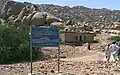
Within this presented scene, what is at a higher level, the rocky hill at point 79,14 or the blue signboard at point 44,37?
the rocky hill at point 79,14

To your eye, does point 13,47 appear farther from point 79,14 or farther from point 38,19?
point 79,14

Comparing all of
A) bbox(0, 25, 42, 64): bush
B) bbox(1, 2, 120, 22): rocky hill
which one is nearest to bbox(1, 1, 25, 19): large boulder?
bbox(1, 2, 120, 22): rocky hill

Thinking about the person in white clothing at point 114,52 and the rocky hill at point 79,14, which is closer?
the person in white clothing at point 114,52

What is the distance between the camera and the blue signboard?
14.6m

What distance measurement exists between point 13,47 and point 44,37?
8.30 metres

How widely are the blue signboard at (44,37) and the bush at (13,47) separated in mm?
7410

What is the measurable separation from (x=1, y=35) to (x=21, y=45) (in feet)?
4.83

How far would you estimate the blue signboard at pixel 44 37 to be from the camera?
14562 mm

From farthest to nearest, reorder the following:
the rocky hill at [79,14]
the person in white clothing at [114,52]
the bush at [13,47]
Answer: the rocky hill at [79,14]
the bush at [13,47]
the person in white clothing at [114,52]

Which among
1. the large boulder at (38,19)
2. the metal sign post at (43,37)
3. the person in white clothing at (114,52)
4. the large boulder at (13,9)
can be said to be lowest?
the person in white clothing at (114,52)

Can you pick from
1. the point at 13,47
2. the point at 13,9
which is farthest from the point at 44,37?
the point at 13,9

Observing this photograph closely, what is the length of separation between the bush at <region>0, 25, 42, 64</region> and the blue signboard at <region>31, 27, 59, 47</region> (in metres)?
7.41

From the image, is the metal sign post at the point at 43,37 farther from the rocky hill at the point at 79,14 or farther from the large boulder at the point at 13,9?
the rocky hill at the point at 79,14

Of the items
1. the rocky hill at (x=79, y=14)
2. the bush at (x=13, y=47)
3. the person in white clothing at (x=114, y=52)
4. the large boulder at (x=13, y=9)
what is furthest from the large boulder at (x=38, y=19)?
the rocky hill at (x=79, y=14)
